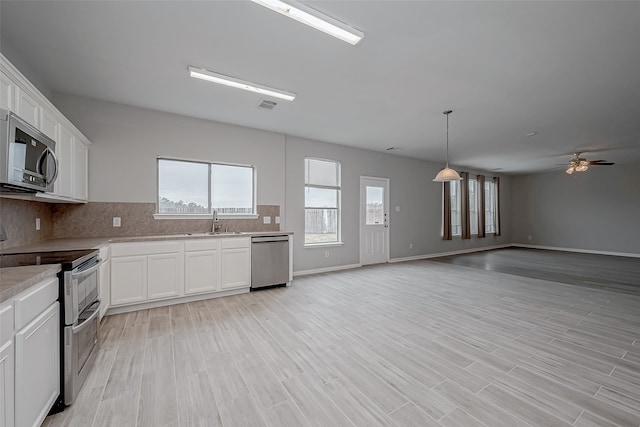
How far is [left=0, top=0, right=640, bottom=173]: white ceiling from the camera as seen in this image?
220 cm

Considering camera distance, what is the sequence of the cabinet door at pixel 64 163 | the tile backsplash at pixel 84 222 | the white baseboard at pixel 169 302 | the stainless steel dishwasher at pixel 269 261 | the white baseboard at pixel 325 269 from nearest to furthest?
1. the tile backsplash at pixel 84 222
2. the cabinet door at pixel 64 163
3. the white baseboard at pixel 169 302
4. the stainless steel dishwasher at pixel 269 261
5. the white baseboard at pixel 325 269

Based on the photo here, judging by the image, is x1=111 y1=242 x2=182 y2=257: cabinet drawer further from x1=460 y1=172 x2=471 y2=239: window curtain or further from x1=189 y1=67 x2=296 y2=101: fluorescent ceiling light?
x1=460 y1=172 x2=471 y2=239: window curtain

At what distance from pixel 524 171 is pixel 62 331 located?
41.0 feet

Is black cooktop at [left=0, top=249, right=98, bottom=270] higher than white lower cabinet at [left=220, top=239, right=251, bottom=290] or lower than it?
higher

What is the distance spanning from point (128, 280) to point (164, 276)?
1.32 ft

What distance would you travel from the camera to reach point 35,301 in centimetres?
152

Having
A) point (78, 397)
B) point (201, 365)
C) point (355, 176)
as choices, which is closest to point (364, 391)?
point (201, 365)

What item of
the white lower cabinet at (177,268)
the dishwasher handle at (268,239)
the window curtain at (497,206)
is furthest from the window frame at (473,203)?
the white lower cabinet at (177,268)

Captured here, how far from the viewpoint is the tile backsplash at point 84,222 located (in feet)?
8.76

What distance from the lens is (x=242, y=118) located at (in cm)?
455

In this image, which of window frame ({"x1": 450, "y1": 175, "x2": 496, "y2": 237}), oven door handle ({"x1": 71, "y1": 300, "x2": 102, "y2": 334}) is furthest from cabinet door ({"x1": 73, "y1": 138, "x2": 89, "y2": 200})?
window frame ({"x1": 450, "y1": 175, "x2": 496, "y2": 237})

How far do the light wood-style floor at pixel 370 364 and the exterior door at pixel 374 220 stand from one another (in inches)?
106

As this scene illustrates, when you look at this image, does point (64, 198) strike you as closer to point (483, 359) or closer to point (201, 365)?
point (201, 365)

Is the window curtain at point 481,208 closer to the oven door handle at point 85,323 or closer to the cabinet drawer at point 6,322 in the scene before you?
the oven door handle at point 85,323
